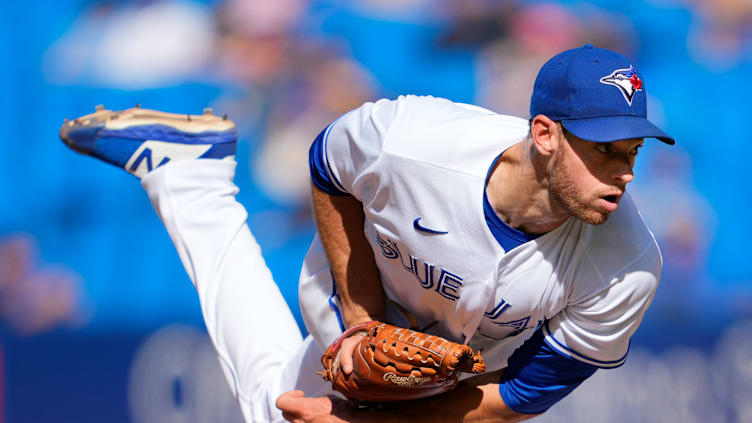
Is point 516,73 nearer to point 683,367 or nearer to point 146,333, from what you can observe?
point 683,367

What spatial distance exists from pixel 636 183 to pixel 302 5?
4.85 feet

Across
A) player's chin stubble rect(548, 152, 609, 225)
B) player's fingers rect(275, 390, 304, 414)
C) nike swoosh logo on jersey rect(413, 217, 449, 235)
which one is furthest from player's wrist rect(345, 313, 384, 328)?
player's chin stubble rect(548, 152, 609, 225)

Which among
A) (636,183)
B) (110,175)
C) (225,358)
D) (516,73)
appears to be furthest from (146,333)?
(636,183)

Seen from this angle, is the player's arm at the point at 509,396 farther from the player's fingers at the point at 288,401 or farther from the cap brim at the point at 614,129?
the cap brim at the point at 614,129

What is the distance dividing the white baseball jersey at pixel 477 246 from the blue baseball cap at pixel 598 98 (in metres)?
0.16

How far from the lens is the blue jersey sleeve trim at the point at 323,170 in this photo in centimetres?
198

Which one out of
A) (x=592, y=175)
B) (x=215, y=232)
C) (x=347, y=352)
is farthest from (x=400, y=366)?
(x=215, y=232)

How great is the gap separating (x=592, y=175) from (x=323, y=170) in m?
0.68

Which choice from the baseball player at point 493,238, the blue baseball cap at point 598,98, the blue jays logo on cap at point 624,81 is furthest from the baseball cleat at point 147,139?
the blue jays logo on cap at point 624,81

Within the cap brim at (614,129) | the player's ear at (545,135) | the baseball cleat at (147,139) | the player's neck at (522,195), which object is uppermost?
the cap brim at (614,129)

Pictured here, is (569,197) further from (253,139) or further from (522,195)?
(253,139)

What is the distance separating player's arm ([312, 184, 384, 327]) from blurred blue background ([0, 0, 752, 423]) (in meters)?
1.28

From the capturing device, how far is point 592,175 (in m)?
1.56

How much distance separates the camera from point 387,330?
1.78m
